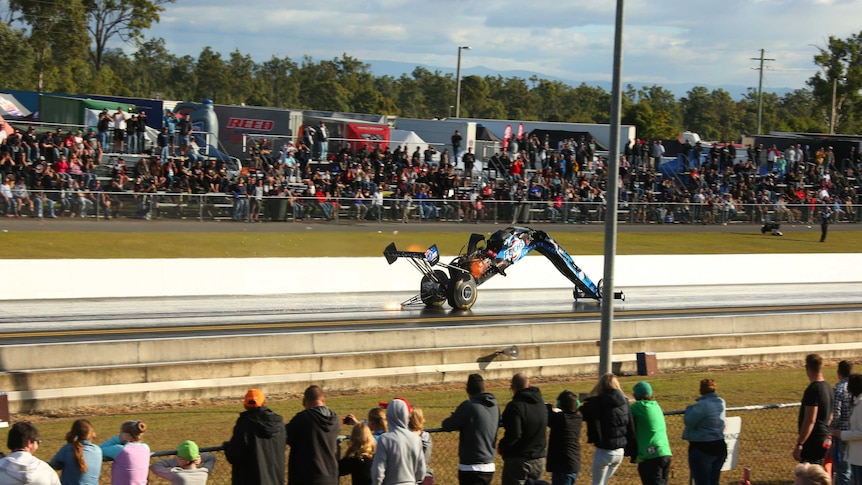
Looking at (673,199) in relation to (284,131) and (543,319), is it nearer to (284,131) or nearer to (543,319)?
(284,131)

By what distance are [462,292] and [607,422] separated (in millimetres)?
15063

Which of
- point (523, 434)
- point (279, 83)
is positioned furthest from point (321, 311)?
point (279, 83)

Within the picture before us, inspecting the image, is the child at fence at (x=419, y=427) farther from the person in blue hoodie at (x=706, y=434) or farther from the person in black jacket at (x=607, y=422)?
the person in blue hoodie at (x=706, y=434)

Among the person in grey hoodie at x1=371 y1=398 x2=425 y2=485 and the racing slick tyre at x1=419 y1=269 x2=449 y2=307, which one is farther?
the racing slick tyre at x1=419 y1=269 x2=449 y2=307

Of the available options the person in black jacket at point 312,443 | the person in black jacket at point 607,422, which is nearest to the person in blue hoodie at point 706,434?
the person in black jacket at point 607,422

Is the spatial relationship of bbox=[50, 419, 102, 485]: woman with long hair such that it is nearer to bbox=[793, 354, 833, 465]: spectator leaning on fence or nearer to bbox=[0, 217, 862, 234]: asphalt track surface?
bbox=[793, 354, 833, 465]: spectator leaning on fence

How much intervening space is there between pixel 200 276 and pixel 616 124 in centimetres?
1387

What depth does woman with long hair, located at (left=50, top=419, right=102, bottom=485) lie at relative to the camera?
7.79 metres

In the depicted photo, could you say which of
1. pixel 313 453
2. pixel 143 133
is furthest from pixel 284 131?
pixel 313 453

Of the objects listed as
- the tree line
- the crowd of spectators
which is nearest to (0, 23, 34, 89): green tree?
the tree line

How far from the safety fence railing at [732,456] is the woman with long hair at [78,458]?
263 cm

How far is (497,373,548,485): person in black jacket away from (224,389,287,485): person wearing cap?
2.10 meters

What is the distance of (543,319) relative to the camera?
24469mm

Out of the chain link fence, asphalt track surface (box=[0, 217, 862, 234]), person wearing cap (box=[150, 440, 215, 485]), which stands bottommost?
person wearing cap (box=[150, 440, 215, 485])
